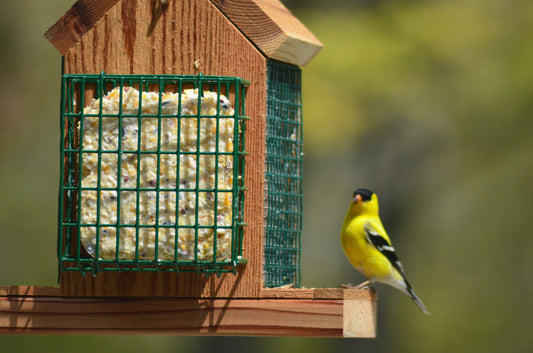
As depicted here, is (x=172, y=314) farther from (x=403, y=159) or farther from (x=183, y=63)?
(x=403, y=159)

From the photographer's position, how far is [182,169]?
4277mm

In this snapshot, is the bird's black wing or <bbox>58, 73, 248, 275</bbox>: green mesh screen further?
the bird's black wing

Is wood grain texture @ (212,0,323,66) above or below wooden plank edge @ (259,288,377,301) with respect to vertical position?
above

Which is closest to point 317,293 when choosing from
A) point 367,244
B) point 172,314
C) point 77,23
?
point 172,314

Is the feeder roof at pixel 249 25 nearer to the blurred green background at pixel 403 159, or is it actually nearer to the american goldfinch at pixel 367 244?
the american goldfinch at pixel 367 244

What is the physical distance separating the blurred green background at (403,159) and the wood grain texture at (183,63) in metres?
7.33

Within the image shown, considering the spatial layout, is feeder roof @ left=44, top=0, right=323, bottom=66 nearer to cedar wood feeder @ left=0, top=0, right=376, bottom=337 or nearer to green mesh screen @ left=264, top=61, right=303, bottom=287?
cedar wood feeder @ left=0, top=0, right=376, bottom=337

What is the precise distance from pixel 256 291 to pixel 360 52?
26.2 ft

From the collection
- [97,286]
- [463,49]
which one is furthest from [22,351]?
[97,286]

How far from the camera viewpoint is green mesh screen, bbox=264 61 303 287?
4754 millimetres

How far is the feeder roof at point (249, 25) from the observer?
4.56 m

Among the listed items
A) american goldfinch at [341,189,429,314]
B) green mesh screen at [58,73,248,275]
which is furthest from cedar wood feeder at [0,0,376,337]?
american goldfinch at [341,189,429,314]

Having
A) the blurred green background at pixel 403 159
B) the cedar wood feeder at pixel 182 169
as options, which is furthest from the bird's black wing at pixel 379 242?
the blurred green background at pixel 403 159

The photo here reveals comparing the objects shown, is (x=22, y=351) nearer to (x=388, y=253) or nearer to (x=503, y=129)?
(x=503, y=129)
